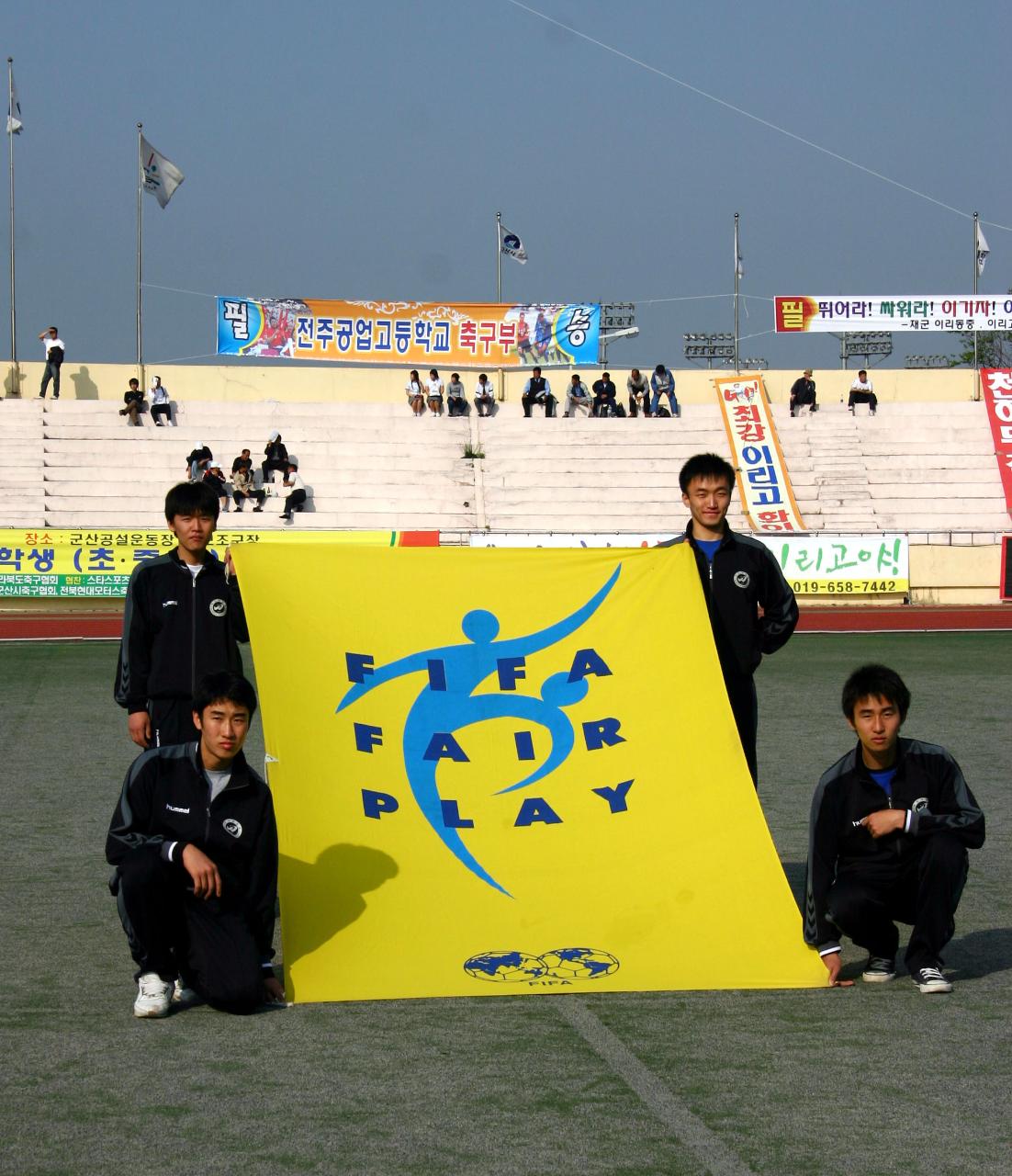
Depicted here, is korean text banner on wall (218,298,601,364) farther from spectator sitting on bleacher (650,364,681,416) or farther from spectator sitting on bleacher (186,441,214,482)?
spectator sitting on bleacher (186,441,214,482)

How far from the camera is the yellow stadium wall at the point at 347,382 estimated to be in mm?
30969

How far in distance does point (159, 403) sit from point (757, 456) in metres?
11.6

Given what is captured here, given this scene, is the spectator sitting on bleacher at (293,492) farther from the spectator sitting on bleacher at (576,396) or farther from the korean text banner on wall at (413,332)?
the spectator sitting on bleacher at (576,396)

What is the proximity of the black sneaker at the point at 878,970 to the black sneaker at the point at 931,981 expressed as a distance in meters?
0.16

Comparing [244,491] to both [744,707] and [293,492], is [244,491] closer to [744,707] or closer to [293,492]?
[293,492]

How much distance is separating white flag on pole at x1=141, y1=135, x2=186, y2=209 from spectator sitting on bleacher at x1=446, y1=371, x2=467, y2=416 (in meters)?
9.26

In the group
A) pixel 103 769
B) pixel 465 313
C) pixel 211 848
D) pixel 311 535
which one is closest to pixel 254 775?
pixel 211 848

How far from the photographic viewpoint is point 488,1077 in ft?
12.8

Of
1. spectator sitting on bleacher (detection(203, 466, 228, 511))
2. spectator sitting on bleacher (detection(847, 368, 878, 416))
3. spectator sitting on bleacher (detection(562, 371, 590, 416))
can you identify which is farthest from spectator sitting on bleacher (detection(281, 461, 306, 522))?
spectator sitting on bleacher (detection(847, 368, 878, 416))

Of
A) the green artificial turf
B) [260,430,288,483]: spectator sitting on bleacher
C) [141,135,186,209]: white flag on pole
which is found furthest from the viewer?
[141,135,186,209]: white flag on pole

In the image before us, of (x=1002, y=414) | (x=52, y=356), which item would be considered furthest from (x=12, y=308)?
(x=1002, y=414)

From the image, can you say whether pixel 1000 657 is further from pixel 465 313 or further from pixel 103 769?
pixel 465 313

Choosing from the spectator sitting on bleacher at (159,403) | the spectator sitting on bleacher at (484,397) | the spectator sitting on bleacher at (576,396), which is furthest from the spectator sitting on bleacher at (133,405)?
the spectator sitting on bleacher at (576,396)

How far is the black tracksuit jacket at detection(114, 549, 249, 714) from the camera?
548 cm
